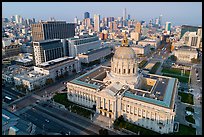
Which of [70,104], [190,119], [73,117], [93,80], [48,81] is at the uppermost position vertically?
[93,80]

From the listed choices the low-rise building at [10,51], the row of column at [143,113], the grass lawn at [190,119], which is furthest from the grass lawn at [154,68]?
the low-rise building at [10,51]

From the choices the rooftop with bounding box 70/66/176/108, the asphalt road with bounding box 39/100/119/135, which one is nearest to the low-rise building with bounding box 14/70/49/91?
the asphalt road with bounding box 39/100/119/135

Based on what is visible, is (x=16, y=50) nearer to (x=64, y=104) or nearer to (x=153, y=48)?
(x=64, y=104)

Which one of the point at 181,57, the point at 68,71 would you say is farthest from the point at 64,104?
the point at 181,57

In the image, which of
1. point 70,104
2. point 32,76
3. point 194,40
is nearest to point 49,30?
point 32,76

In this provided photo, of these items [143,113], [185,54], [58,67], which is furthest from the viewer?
[185,54]

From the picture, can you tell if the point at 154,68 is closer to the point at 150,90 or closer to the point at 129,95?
the point at 150,90
